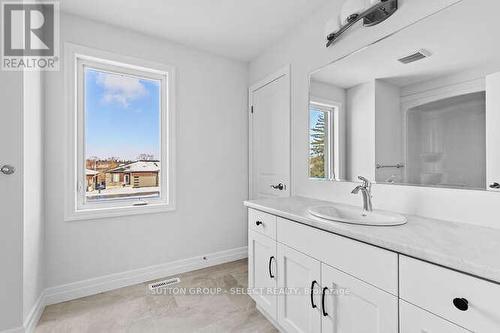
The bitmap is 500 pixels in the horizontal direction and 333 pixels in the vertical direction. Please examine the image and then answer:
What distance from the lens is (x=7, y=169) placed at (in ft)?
4.79

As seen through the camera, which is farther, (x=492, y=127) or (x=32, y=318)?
(x=32, y=318)

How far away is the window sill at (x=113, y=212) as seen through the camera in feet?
6.79

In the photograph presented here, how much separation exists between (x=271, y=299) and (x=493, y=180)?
138cm

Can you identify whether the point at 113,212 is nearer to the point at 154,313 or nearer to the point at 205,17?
the point at 154,313

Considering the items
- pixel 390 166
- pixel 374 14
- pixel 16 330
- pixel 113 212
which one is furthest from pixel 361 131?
pixel 16 330

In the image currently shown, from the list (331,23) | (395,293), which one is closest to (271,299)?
(395,293)

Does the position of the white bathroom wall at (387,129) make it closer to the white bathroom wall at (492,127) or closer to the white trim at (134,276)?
the white bathroom wall at (492,127)

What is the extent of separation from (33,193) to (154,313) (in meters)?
1.24

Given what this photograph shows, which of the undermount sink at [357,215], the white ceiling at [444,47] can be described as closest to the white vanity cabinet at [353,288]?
the undermount sink at [357,215]

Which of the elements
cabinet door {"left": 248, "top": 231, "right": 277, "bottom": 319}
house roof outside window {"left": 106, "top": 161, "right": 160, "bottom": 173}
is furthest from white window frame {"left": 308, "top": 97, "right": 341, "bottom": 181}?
house roof outside window {"left": 106, "top": 161, "right": 160, "bottom": 173}

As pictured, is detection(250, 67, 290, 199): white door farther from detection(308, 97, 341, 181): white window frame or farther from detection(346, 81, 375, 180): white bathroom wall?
detection(346, 81, 375, 180): white bathroom wall

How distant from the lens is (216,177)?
2771 millimetres

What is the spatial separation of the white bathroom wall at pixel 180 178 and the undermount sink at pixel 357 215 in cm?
150

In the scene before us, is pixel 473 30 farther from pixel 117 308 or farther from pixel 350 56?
pixel 117 308
